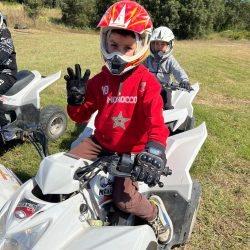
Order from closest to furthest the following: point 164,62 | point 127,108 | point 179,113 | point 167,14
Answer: point 127,108 → point 179,113 → point 164,62 → point 167,14

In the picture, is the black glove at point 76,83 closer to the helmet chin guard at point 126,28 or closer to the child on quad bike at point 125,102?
the child on quad bike at point 125,102

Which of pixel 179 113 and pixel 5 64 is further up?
pixel 5 64

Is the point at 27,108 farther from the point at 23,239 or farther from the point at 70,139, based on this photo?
the point at 23,239

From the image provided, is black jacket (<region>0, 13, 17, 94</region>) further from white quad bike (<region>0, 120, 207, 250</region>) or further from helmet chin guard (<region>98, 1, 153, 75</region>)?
white quad bike (<region>0, 120, 207, 250</region>)

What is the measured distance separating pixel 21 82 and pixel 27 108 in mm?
352

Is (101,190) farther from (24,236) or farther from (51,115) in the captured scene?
(51,115)

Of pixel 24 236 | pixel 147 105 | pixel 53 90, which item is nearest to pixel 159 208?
pixel 147 105

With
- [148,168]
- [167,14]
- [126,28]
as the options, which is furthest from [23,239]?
[167,14]

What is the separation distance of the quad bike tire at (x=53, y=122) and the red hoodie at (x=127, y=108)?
243 centimetres

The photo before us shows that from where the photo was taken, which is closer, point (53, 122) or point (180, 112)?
point (180, 112)

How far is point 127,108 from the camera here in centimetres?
277

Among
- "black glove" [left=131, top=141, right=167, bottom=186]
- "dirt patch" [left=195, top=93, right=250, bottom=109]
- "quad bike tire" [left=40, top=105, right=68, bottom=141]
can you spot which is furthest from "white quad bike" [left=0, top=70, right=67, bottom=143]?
"dirt patch" [left=195, top=93, right=250, bottom=109]

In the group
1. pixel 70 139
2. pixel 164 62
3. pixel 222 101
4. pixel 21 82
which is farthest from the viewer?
pixel 222 101

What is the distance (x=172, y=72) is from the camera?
565 centimetres
